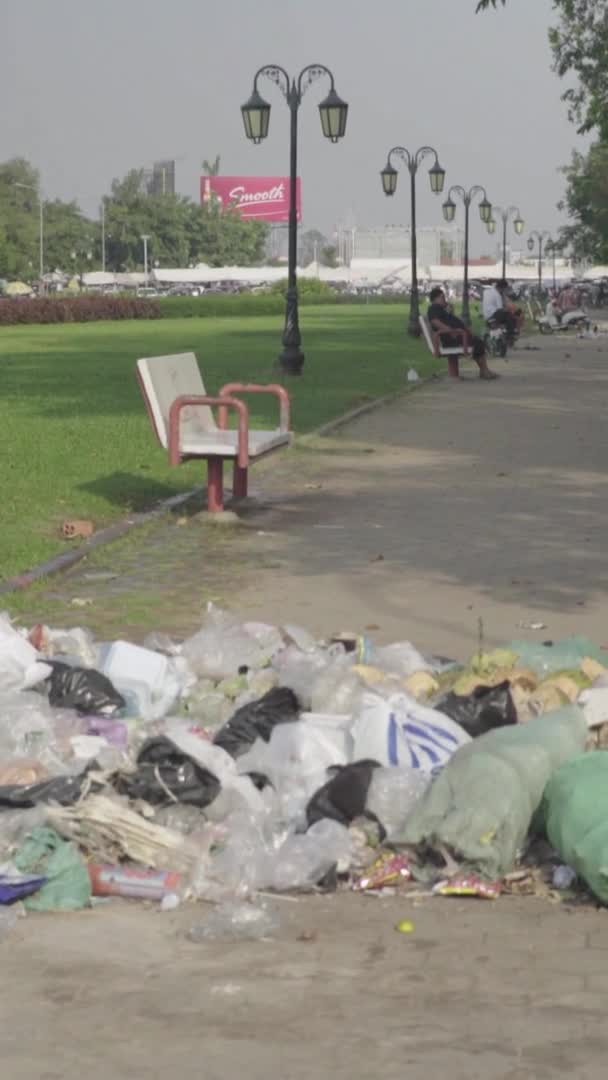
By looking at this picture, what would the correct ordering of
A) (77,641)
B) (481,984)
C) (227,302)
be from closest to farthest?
(481,984)
(77,641)
(227,302)

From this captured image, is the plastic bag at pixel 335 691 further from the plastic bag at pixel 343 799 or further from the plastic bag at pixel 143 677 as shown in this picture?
the plastic bag at pixel 343 799

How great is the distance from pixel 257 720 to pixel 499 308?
31653 mm

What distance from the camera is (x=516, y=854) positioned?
554cm

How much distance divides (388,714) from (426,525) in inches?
256

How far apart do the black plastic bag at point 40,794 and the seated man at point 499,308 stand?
3118 cm

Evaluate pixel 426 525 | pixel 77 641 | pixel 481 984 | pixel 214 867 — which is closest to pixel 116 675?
pixel 77 641

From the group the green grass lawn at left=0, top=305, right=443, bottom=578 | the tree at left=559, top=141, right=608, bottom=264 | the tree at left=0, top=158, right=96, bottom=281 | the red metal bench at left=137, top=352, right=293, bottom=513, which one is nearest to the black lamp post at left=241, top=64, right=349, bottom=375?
the green grass lawn at left=0, top=305, right=443, bottom=578

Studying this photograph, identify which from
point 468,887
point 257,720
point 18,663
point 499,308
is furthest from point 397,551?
point 499,308

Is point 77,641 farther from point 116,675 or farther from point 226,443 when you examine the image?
point 226,443

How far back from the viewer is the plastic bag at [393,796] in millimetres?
5688

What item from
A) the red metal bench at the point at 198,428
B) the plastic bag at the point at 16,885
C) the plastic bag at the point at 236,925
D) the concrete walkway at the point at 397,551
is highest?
the red metal bench at the point at 198,428

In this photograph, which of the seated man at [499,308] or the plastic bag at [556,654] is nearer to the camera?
the plastic bag at [556,654]

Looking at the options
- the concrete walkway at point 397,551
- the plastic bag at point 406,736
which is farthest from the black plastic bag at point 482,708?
the concrete walkway at point 397,551

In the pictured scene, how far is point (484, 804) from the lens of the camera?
17.9 feet
